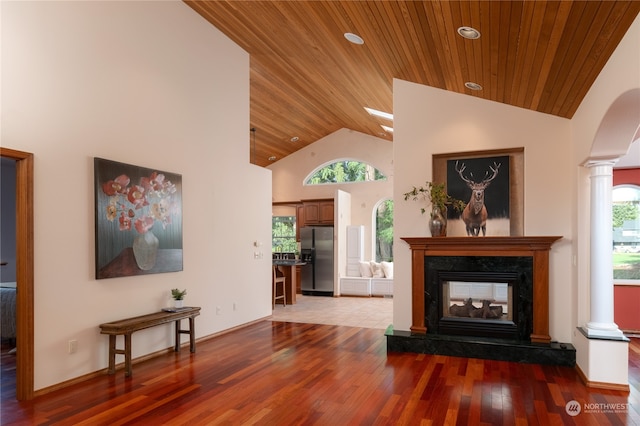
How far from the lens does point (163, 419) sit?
311 cm

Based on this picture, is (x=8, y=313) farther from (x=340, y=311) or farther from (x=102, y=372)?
(x=340, y=311)

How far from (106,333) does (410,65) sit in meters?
4.30

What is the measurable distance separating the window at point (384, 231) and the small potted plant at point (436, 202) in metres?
5.33

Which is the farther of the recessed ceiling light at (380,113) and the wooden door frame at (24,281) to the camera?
the recessed ceiling light at (380,113)

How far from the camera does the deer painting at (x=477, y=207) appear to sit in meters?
5.16

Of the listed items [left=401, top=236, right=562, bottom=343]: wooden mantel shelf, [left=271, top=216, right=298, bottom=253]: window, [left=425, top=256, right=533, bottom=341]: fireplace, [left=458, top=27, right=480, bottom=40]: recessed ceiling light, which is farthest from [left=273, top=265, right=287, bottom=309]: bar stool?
[left=458, top=27, right=480, bottom=40]: recessed ceiling light

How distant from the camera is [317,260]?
1053cm

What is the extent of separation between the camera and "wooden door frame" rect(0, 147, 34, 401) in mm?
3492

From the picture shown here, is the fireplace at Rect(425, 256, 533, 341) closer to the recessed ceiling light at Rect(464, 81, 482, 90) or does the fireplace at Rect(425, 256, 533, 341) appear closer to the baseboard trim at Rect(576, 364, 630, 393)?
the baseboard trim at Rect(576, 364, 630, 393)

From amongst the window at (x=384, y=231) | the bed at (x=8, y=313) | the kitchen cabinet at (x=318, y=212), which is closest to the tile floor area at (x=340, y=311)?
the window at (x=384, y=231)

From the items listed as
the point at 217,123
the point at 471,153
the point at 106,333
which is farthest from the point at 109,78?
the point at 471,153

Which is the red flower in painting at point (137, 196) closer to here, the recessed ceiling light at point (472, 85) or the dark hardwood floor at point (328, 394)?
the dark hardwood floor at point (328, 394)

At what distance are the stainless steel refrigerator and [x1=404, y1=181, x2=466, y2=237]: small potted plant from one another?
527 cm

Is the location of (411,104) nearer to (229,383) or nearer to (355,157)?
(229,383)
